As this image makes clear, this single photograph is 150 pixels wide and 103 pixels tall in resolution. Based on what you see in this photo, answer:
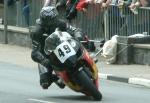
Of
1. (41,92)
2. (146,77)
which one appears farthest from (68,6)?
(41,92)

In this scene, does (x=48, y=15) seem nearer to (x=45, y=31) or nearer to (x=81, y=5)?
(x=45, y=31)

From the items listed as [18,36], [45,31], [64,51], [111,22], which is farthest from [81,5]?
[64,51]

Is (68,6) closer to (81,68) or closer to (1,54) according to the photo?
(1,54)

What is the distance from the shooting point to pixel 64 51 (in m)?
12.8

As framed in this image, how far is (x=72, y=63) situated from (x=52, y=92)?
2.06 m

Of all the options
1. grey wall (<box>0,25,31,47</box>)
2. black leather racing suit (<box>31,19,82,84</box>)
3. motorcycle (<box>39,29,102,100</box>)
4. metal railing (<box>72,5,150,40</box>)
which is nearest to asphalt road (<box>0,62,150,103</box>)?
motorcycle (<box>39,29,102,100</box>)

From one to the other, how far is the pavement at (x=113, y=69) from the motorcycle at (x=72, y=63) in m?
3.23

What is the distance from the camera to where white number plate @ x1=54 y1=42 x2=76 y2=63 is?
12805mm

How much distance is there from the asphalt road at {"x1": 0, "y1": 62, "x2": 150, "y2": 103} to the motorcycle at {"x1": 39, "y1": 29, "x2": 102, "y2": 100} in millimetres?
304

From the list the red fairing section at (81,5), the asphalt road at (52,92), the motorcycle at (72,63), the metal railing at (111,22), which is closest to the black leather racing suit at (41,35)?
the motorcycle at (72,63)

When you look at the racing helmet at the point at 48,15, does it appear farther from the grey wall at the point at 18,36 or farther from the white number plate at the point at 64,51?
the grey wall at the point at 18,36

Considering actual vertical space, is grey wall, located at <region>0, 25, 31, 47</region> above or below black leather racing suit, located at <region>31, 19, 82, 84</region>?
below

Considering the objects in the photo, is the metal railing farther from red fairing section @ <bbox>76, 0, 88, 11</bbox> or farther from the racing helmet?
the racing helmet

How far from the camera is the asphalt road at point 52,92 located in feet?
43.2
